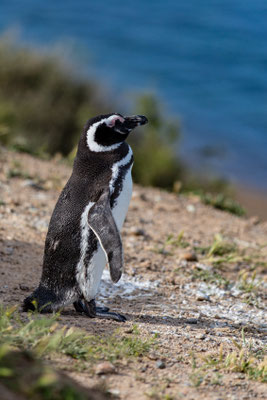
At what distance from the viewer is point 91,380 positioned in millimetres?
2449

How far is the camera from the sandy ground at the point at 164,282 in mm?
2689

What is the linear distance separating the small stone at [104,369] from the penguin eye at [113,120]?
1.39 m

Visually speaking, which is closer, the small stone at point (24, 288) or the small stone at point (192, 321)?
the small stone at point (192, 321)

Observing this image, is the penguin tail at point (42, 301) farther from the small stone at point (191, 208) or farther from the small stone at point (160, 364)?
the small stone at point (191, 208)

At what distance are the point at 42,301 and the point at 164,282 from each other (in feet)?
3.94

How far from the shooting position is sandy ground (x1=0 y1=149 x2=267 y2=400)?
8.82ft

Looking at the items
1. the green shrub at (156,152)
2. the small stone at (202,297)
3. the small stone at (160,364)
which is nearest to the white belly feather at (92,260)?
the small stone at (160,364)

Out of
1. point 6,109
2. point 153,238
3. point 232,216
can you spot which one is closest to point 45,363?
point 153,238

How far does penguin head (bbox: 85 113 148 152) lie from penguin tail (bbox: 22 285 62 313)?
0.85m

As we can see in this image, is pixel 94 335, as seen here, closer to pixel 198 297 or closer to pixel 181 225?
pixel 198 297

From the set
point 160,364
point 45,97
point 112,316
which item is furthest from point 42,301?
point 45,97

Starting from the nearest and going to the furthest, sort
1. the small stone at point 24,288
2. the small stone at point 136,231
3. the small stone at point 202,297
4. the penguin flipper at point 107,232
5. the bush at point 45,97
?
the penguin flipper at point 107,232
the small stone at point 24,288
the small stone at point 202,297
the small stone at point 136,231
the bush at point 45,97

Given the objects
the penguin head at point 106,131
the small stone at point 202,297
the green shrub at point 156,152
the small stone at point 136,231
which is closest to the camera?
the penguin head at point 106,131

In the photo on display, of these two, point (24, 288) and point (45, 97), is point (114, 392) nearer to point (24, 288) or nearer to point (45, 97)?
point (24, 288)
